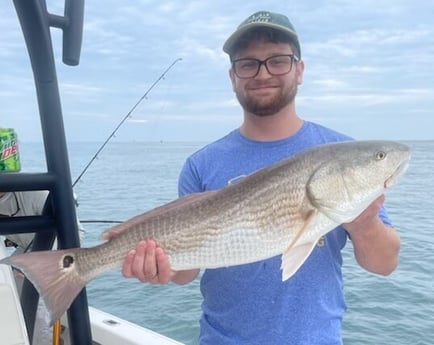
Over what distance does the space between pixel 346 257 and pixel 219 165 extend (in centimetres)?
788

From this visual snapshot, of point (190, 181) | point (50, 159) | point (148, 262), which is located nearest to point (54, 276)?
point (148, 262)

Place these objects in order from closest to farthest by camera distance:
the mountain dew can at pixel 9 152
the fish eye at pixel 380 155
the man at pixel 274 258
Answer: the fish eye at pixel 380 155 → the man at pixel 274 258 → the mountain dew can at pixel 9 152

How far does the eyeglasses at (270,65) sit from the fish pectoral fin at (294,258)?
87 centimetres

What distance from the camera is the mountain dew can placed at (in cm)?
253

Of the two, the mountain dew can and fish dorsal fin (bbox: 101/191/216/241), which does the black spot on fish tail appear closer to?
fish dorsal fin (bbox: 101/191/216/241)

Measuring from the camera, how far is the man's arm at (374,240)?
2.09 meters

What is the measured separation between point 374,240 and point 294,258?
1.45 ft

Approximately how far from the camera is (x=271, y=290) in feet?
7.38

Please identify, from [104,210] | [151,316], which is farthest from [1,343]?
[104,210]

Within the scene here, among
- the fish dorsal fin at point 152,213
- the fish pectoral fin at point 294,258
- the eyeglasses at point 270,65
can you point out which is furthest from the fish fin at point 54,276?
the eyeglasses at point 270,65

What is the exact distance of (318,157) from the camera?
6.75 ft

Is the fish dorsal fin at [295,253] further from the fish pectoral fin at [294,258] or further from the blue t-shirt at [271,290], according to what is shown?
the blue t-shirt at [271,290]

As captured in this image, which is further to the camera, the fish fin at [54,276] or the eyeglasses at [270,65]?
the eyeglasses at [270,65]

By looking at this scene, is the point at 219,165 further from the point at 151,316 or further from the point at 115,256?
the point at 151,316
